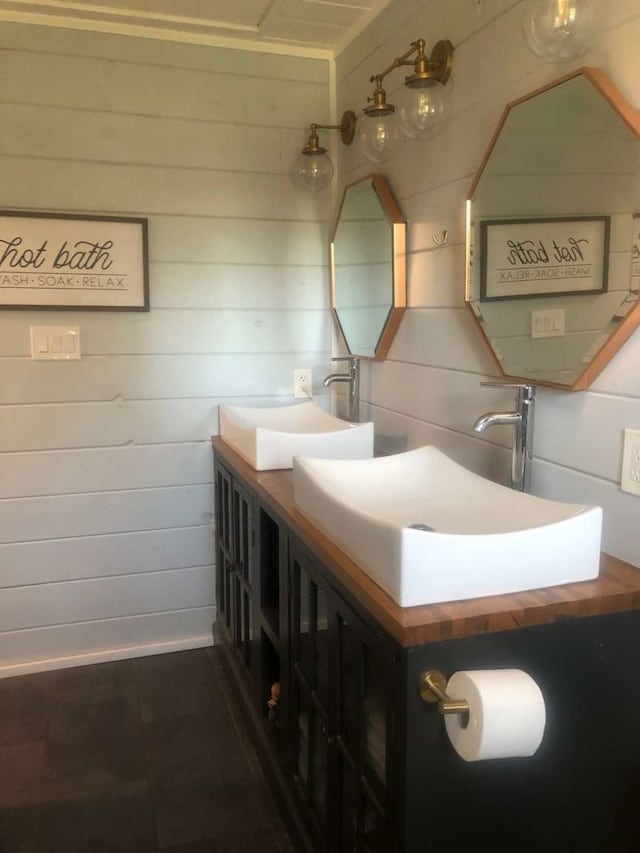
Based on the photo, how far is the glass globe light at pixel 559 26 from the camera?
1281mm

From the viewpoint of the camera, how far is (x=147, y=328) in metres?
2.55

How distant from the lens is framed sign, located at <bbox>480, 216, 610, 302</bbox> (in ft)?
4.52

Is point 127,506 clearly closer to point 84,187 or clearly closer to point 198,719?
point 198,719

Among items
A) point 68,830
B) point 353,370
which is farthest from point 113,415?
point 68,830

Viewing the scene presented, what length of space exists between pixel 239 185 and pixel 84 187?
0.53 meters

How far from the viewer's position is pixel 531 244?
5.13ft

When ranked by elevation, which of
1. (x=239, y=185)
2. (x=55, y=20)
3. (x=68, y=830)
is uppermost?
(x=55, y=20)

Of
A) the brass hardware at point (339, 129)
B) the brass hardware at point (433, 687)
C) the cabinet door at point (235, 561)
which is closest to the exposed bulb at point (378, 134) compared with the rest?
the brass hardware at point (339, 129)

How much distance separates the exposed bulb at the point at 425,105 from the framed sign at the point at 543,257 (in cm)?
31

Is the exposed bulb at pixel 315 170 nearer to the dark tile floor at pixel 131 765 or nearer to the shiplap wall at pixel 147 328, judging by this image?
the shiplap wall at pixel 147 328

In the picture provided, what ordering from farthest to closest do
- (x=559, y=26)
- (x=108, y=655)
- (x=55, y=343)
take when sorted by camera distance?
1. (x=108, y=655)
2. (x=55, y=343)
3. (x=559, y=26)

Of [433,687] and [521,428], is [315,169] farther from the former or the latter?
[433,687]

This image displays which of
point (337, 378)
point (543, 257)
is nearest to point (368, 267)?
point (337, 378)

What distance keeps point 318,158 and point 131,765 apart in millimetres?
2013
